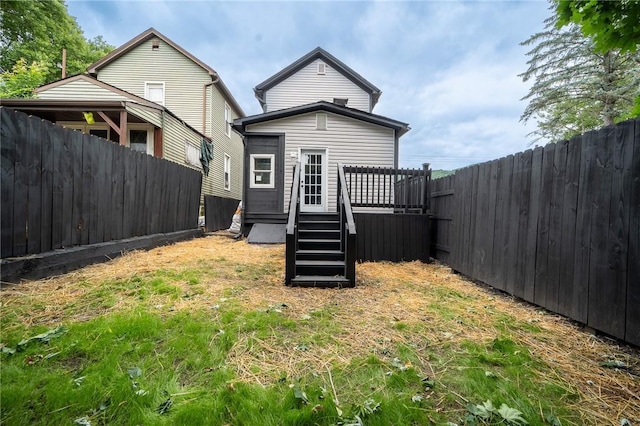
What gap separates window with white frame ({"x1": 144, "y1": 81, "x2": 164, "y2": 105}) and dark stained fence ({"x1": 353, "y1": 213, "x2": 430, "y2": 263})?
12360 mm

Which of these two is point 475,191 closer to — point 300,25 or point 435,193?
point 435,193

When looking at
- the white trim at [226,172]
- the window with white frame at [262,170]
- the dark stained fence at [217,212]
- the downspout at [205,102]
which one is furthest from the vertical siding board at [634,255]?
the white trim at [226,172]

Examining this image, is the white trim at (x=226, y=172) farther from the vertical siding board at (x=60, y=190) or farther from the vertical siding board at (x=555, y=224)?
the vertical siding board at (x=555, y=224)

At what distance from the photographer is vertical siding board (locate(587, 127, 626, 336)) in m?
2.39

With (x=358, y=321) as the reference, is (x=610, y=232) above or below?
above

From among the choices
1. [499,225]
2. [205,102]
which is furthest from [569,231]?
[205,102]

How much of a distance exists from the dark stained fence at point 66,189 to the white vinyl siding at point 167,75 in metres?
8.27

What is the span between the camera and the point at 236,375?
1.79 metres

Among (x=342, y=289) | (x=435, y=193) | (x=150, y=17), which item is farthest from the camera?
(x=150, y=17)

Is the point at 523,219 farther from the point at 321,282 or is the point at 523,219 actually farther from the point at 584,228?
the point at 321,282

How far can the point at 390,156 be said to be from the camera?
946cm

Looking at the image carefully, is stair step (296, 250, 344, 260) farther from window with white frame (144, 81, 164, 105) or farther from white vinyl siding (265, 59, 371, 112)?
window with white frame (144, 81, 164, 105)

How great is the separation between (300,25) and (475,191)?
15.1m

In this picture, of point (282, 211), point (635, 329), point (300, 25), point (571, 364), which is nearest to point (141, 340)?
point (571, 364)
